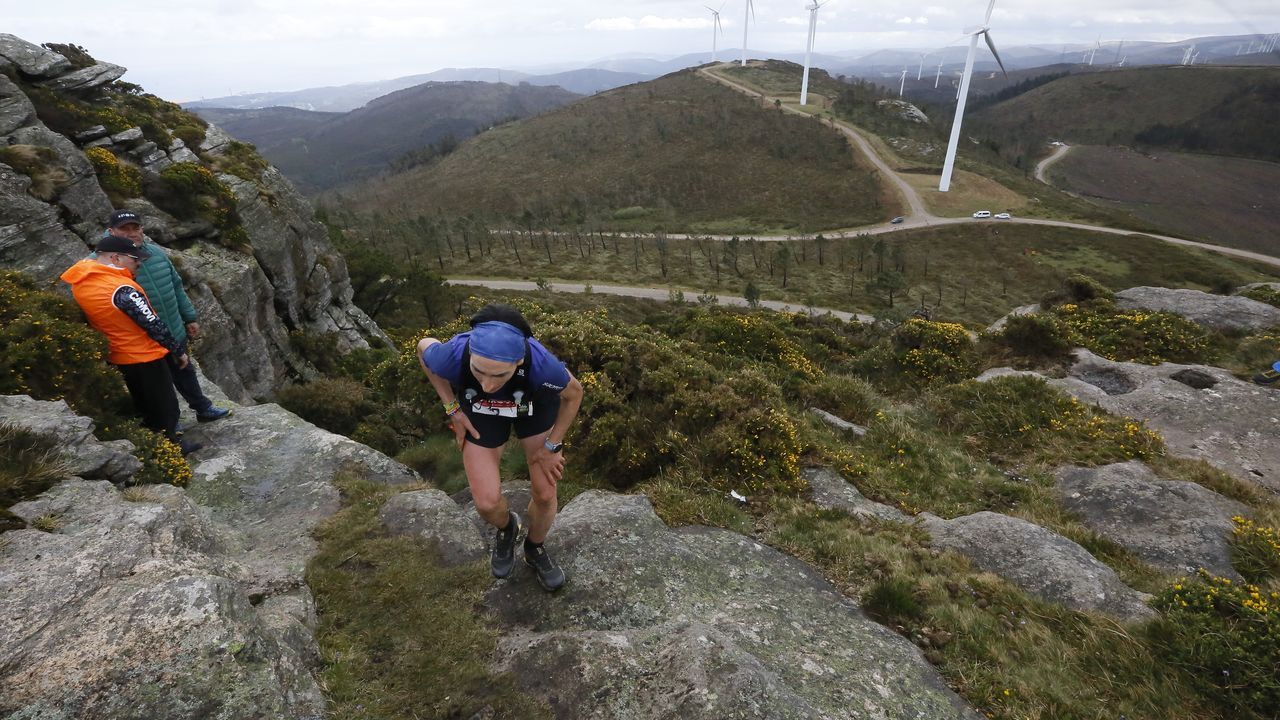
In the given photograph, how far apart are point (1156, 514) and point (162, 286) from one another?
1678 centimetres

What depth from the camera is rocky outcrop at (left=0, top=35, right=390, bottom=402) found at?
12.9m

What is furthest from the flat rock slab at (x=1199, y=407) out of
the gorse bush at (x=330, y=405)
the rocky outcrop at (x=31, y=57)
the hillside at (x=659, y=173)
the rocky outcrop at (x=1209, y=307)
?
the hillside at (x=659, y=173)

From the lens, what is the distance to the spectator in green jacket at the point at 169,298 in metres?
8.00

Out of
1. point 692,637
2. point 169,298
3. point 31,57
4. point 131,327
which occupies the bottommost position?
point 692,637

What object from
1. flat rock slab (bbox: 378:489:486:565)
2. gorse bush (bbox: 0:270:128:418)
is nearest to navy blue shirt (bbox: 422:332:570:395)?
flat rock slab (bbox: 378:489:486:565)

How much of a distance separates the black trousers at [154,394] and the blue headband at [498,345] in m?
7.15

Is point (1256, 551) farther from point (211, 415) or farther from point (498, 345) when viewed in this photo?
point (211, 415)

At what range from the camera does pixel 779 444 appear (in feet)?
32.9

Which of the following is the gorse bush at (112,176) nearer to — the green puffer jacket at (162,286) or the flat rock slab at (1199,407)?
the green puffer jacket at (162,286)

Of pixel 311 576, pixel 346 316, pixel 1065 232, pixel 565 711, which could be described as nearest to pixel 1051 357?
pixel 565 711

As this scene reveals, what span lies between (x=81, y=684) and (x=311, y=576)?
8.65ft

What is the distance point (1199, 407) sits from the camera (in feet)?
43.5

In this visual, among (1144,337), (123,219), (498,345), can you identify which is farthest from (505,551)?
(1144,337)

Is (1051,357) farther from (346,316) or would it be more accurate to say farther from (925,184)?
(925,184)
